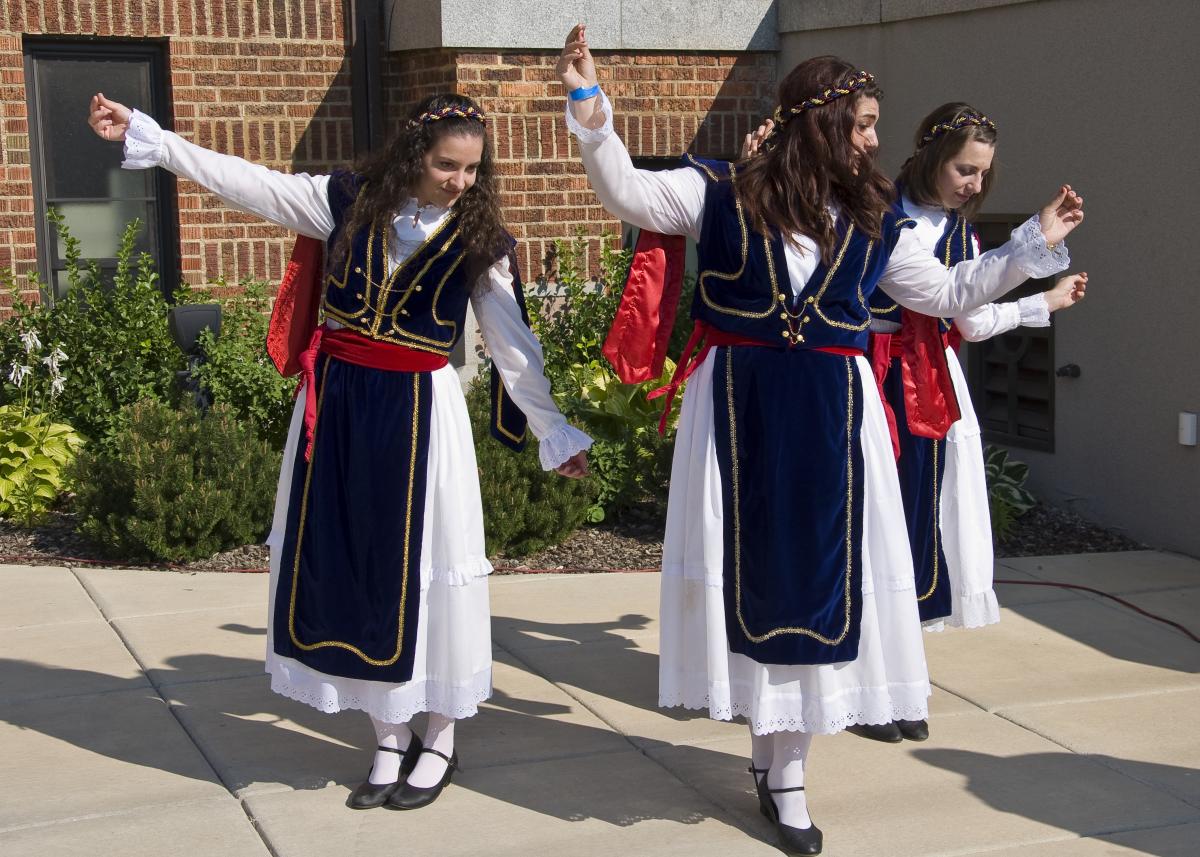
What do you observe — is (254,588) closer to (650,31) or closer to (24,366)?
(24,366)

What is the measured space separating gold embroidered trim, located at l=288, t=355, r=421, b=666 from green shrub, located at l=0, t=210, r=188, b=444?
12.0 ft

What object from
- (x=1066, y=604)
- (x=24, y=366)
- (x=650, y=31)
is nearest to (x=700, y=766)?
(x=1066, y=604)

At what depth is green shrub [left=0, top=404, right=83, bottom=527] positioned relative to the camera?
7.38 metres

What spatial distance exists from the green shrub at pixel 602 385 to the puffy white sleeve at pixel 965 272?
262 cm

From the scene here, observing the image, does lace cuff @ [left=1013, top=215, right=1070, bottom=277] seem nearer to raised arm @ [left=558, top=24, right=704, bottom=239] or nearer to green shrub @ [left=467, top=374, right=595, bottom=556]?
raised arm @ [left=558, top=24, right=704, bottom=239]

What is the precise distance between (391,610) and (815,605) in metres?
1.12

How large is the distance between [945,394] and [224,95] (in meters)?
5.13

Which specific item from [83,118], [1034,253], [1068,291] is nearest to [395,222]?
[1034,253]

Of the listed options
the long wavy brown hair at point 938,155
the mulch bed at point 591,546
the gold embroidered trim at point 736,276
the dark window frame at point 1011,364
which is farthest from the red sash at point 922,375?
the dark window frame at point 1011,364

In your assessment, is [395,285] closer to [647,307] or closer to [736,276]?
[647,307]

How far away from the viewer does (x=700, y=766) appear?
4539 mm

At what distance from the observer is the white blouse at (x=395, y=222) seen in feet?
13.5

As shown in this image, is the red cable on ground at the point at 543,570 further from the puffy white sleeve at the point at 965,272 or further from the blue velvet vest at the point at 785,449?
the blue velvet vest at the point at 785,449

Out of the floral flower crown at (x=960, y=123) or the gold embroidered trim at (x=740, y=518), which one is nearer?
the gold embroidered trim at (x=740, y=518)
